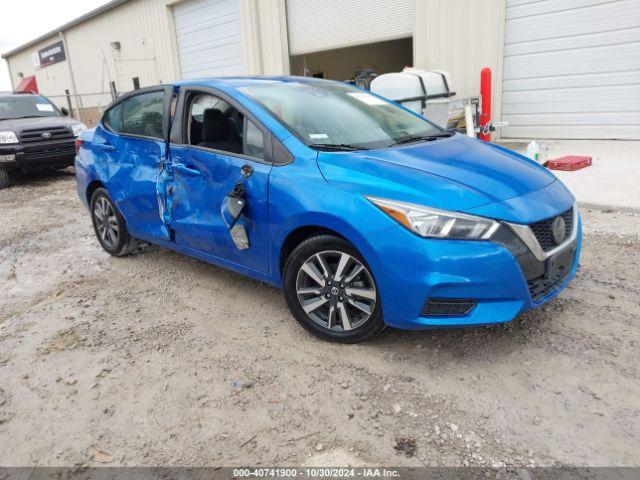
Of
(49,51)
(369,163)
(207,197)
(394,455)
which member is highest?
(49,51)

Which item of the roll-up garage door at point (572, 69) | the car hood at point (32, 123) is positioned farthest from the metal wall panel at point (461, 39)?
the car hood at point (32, 123)

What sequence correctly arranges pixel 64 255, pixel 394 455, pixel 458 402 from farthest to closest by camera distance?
pixel 64 255
pixel 458 402
pixel 394 455

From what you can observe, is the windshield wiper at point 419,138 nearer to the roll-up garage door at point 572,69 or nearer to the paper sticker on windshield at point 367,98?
the paper sticker on windshield at point 367,98

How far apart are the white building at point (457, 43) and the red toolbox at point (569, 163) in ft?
7.59

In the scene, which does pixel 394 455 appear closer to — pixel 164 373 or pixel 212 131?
pixel 164 373

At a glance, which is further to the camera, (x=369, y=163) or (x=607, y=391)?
(x=369, y=163)

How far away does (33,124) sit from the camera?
9781 millimetres

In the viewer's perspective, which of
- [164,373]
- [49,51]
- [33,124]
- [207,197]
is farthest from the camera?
[49,51]

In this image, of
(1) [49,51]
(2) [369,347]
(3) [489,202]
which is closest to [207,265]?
(2) [369,347]

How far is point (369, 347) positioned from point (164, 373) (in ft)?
3.96

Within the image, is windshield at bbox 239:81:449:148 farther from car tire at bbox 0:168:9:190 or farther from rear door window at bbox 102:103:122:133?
car tire at bbox 0:168:9:190

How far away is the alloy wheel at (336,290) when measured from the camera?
287cm

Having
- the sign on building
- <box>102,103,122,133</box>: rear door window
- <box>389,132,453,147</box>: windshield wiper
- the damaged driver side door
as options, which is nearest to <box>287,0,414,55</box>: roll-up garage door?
<box>102,103,122,133</box>: rear door window

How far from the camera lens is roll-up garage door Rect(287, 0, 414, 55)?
37.9 ft
